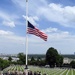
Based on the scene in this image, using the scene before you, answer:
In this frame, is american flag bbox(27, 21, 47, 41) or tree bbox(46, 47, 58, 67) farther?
tree bbox(46, 47, 58, 67)

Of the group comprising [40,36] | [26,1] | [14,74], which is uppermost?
[26,1]

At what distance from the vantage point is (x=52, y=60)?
122375 mm

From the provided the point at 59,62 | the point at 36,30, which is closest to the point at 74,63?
the point at 59,62

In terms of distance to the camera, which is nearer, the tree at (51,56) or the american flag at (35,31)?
the american flag at (35,31)

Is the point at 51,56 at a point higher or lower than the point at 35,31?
higher

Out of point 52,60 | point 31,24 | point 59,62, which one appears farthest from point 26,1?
point 59,62

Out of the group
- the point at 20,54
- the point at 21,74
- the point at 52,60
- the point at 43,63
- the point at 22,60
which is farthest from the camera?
the point at 20,54

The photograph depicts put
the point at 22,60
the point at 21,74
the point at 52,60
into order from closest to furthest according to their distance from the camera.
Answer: the point at 21,74 → the point at 52,60 → the point at 22,60

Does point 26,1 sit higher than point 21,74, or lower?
higher

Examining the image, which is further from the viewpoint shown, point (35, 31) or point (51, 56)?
point (51, 56)

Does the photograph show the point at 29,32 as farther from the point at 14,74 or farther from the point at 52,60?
the point at 52,60

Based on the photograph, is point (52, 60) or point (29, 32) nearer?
point (29, 32)

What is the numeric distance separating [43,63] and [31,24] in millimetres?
113289

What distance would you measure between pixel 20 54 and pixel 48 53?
201 ft
